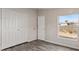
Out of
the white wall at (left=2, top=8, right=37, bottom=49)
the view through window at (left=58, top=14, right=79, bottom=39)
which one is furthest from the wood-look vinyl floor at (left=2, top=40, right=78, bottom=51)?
the view through window at (left=58, top=14, right=79, bottom=39)

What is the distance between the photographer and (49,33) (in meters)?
1.28

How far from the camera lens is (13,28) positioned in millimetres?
1166

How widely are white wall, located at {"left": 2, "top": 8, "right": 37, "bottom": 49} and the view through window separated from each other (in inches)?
16.2

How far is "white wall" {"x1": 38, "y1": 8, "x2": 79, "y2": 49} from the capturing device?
1.16m

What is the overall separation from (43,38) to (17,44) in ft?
1.39

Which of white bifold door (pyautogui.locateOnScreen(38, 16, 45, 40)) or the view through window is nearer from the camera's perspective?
the view through window

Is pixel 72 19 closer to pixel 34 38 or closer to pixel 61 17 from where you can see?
pixel 61 17

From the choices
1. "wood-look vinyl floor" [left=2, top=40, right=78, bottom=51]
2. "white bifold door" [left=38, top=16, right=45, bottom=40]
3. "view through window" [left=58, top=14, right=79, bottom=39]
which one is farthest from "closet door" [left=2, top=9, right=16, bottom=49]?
"view through window" [left=58, top=14, right=79, bottom=39]

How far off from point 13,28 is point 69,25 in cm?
85

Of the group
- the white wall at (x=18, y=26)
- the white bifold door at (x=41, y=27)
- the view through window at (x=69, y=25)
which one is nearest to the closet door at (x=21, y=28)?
the white wall at (x=18, y=26)

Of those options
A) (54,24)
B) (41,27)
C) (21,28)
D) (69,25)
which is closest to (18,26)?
(21,28)

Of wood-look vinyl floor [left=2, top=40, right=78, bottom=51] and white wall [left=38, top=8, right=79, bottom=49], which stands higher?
white wall [left=38, top=8, right=79, bottom=49]

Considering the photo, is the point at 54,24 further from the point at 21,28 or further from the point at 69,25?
the point at 21,28

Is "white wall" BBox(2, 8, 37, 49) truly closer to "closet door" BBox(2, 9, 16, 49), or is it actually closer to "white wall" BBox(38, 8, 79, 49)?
"closet door" BBox(2, 9, 16, 49)
